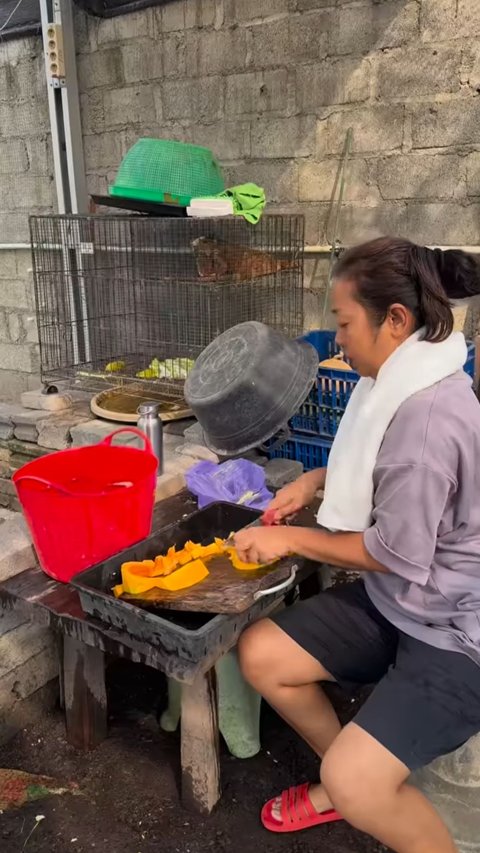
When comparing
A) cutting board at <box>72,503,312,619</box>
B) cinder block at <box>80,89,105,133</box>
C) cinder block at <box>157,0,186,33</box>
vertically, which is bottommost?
cutting board at <box>72,503,312,619</box>

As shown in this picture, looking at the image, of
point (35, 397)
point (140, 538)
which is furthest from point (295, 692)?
point (35, 397)

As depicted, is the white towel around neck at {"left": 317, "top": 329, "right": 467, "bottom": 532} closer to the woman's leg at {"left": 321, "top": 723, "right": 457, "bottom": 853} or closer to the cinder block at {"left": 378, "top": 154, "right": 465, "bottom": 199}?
the woman's leg at {"left": 321, "top": 723, "right": 457, "bottom": 853}

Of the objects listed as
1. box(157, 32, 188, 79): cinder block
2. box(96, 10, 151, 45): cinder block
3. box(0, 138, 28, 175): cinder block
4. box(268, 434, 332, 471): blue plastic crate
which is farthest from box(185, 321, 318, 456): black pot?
box(0, 138, 28, 175): cinder block

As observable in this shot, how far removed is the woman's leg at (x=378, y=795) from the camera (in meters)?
1.51

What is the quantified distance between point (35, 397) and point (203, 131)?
216 cm

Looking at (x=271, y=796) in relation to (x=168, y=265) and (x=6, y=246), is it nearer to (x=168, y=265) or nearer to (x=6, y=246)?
(x=168, y=265)

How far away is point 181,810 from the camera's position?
6.77 ft

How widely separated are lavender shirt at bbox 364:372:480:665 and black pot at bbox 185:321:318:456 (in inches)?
40.8

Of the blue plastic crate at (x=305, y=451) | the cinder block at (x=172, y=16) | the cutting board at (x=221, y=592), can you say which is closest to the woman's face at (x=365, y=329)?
the cutting board at (x=221, y=592)

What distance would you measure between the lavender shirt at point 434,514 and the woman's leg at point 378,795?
29 cm

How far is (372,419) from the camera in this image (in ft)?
5.53

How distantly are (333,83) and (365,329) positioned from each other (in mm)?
3053

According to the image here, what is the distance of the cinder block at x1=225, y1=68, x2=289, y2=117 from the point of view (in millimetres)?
4332

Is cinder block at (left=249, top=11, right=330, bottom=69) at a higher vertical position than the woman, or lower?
higher
